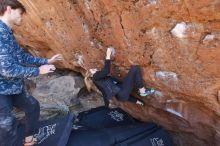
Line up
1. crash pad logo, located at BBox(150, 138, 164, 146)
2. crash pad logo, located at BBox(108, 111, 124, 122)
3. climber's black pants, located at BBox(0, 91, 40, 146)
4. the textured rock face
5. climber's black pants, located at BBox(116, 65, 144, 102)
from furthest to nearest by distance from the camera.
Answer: crash pad logo, located at BBox(108, 111, 124, 122)
crash pad logo, located at BBox(150, 138, 164, 146)
climber's black pants, located at BBox(116, 65, 144, 102)
climber's black pants, located at BBox(0, 91, 40, 146)
the textured rock face

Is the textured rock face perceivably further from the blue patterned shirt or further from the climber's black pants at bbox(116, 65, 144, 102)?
the blue patterned shirt

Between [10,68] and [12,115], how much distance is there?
0.40m

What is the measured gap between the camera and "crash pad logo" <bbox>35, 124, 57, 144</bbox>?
282 cm

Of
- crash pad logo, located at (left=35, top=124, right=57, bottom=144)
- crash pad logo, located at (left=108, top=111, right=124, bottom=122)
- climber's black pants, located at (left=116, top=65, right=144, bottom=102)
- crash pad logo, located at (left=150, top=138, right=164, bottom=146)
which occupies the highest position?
climber's black pants, located at (left=116, top=65, right=144, bottom=102)

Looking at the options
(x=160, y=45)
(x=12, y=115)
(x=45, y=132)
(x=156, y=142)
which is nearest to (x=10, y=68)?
(x=12, y=115)

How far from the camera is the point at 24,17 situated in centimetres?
351

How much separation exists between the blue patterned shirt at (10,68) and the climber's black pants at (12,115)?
0.24 feet

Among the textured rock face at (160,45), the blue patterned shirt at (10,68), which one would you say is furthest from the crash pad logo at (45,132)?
the textured rock face at (160,45)

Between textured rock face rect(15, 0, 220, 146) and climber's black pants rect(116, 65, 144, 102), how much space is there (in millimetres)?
62

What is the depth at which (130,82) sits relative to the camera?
2787 mm

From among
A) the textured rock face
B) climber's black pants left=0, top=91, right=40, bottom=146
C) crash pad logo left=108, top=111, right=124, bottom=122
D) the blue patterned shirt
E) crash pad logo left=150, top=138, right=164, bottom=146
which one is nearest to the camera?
the textured rock face

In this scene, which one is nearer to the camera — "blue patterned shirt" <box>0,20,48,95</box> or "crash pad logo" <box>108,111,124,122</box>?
"blue patterned shirt" <box>0,20,48,95</box>

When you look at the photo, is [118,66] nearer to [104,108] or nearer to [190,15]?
[104,108]

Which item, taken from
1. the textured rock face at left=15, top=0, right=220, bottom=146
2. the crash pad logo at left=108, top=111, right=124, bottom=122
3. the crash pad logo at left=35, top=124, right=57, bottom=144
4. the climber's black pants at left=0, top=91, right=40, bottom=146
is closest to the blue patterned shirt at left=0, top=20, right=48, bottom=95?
the climber's black pants at left=0, top=91, right=40, bottom=146
